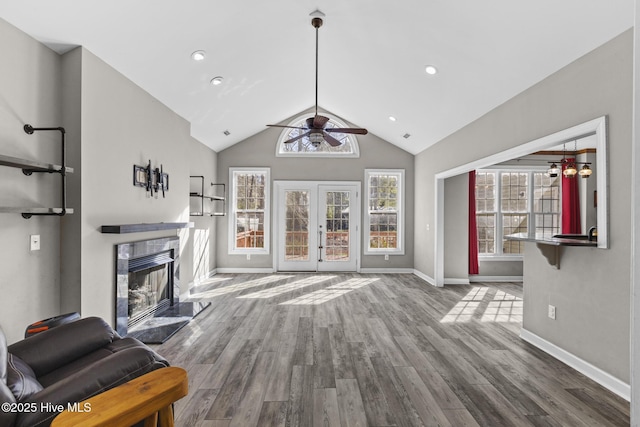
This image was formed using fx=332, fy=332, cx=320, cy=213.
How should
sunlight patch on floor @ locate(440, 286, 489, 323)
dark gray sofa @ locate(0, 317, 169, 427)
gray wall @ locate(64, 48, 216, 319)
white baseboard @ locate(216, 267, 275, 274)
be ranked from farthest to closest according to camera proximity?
white baseboard @ locate(216, 267, 275, 274) < sunlight patch on floor @ locate(440, 286, 489, 323) < gray wall @ locate(64, 48, 216, 319) < dark gray sofa @ locate(0, 317, 169, 427)

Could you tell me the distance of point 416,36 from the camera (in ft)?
11.6

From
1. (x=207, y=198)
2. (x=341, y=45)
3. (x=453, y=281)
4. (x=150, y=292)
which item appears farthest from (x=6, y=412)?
(x=453, y=281)

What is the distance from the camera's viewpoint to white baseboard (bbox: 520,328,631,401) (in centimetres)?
244

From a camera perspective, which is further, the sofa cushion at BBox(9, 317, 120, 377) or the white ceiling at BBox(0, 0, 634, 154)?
the white ceiling at BBox(0, 0, 634, 154)

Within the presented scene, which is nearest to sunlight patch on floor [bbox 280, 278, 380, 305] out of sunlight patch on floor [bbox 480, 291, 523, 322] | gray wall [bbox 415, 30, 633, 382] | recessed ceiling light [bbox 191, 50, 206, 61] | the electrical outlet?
sunlight patch on floor [bbox 480, 291, 523, 322]

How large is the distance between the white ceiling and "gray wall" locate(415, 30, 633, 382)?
17cm

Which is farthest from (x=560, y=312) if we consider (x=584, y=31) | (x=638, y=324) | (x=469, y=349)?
(x=638, y=324)

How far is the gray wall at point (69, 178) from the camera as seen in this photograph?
246 centimetres

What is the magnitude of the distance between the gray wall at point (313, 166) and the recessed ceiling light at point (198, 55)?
3595mm

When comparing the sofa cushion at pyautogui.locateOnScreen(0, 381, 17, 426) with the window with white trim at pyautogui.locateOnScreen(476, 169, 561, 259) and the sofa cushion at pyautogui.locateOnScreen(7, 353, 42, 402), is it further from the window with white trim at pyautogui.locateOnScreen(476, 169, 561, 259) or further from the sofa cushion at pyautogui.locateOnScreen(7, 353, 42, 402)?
the window with white trim at pyautogui.locateOnScreen(476, 169, 561, 259)

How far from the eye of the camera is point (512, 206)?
684cm

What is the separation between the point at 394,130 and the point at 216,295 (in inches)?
177

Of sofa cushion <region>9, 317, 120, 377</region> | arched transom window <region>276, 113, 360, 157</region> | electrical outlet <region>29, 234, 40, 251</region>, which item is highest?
arched transom window <region>276, 113, 360, 157</region>

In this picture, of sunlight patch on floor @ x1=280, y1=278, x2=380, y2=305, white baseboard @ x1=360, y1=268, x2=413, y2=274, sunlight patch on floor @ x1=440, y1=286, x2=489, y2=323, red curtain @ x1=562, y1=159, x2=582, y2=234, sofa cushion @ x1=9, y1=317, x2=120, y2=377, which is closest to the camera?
sofa cushion @ x1=9, y1=317, x2=120, y2=377
